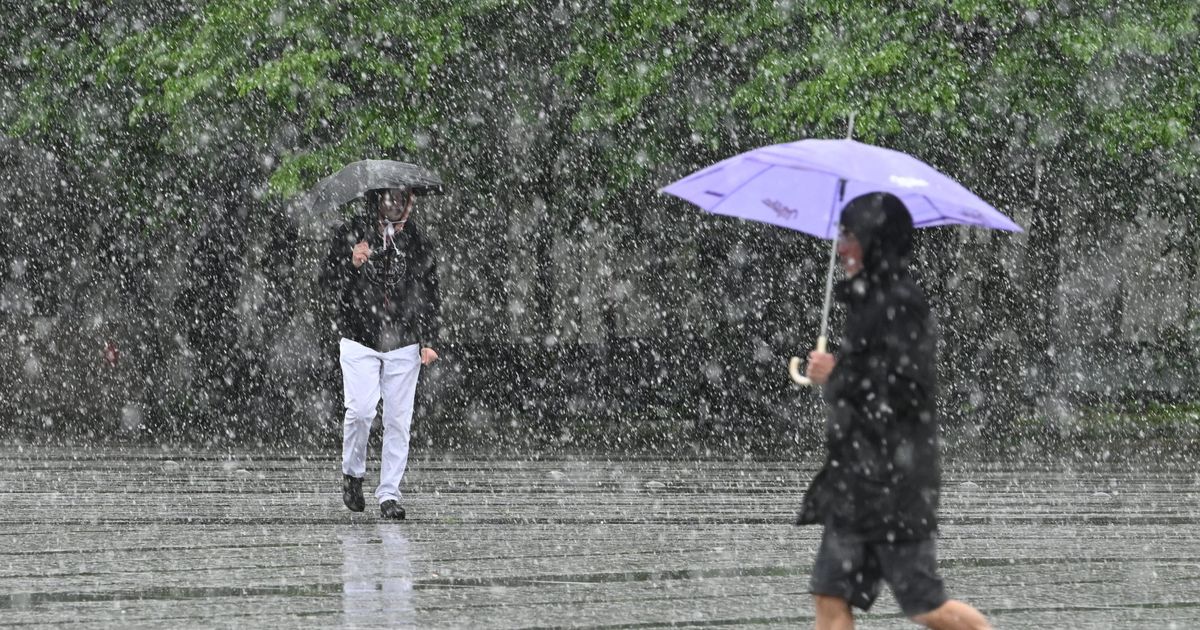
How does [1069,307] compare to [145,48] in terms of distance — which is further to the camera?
[1069,307]

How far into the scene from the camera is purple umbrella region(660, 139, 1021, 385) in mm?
5922

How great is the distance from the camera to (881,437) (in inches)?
214

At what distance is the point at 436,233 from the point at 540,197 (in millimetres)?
5930

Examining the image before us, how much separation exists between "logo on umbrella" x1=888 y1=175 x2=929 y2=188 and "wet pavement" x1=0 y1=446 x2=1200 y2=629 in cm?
215

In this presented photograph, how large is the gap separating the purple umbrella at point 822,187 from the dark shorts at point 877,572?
56 cm

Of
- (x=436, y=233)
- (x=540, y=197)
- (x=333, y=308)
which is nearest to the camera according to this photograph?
(x=333, y=308)

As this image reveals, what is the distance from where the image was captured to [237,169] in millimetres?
22234

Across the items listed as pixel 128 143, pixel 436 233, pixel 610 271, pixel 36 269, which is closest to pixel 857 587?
pixel 128 143

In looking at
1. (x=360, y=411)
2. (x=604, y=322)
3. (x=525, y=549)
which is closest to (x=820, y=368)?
(x=525, y=549)

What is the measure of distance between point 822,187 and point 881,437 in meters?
1.17

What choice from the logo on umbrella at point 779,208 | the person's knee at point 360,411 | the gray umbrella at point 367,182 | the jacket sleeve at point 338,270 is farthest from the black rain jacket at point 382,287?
the logo on umbrella at point 779,208

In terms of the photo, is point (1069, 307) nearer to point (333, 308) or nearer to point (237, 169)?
point (237, 169)

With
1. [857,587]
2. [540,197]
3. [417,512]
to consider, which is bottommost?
[417,512]

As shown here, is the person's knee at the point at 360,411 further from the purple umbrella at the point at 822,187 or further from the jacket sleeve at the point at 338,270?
the purple umbrella at the point at 822,187
